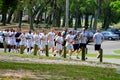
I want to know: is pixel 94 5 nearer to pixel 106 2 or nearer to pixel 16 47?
pixel 106 2

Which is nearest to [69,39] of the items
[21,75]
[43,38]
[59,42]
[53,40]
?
[59,42]

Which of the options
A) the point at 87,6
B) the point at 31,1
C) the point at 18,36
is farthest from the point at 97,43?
the point at 87,6

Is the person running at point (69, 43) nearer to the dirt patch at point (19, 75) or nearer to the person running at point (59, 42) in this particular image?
the person running at point (59, 42)

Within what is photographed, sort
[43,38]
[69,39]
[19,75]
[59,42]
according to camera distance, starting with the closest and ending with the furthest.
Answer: [19,75]
[69,39]
[59,42]
[43,38]

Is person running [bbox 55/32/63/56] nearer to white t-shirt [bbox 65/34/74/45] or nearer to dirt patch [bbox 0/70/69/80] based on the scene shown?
white t-shirt [bbox 65/34/74/45]

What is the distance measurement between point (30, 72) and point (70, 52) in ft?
42.1

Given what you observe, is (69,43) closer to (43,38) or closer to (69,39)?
(69,39)

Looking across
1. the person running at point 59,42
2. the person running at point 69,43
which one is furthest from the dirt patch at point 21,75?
the person running at point 59,42

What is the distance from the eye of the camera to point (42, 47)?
99.7 ft

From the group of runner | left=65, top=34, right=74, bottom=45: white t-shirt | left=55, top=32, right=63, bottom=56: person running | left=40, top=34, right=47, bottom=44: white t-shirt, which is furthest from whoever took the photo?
left=40, top=34, right=47, bottom=44: white t-shirt

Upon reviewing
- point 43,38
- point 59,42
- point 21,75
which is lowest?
point 21,75

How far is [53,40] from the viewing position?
99.1 feet

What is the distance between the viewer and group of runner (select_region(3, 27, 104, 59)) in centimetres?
2823

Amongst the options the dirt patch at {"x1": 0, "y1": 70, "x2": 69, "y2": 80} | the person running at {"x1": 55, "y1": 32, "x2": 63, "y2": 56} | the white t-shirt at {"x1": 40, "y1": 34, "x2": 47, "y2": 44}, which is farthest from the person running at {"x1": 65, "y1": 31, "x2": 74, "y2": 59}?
the dirt patch at {"x1": 0, "y1": 70, "x2": 69, "y2": 80}
